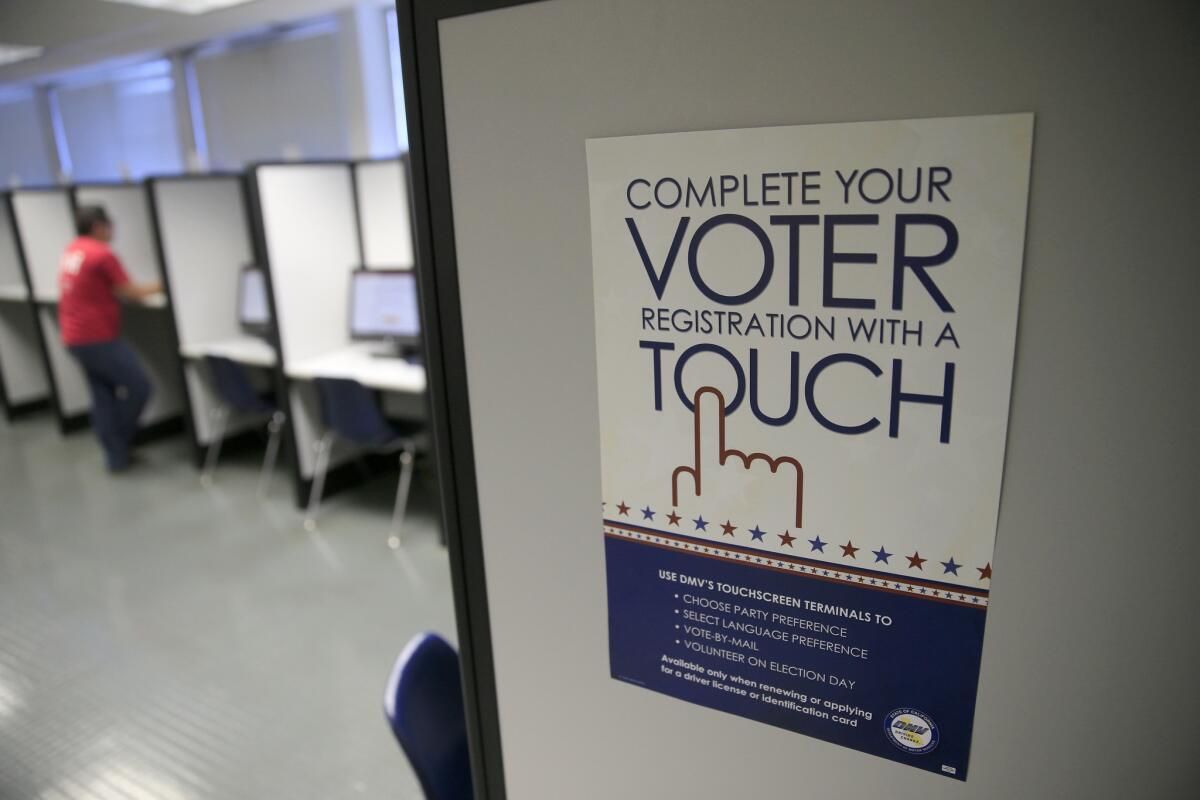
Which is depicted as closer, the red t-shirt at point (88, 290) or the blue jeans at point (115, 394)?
the red t-shirt at point (88, 290)

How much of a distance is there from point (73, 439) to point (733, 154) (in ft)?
19.3

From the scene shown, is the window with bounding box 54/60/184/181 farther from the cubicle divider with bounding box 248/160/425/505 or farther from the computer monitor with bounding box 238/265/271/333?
the cubicle divider with bounding box 248/160/425/505

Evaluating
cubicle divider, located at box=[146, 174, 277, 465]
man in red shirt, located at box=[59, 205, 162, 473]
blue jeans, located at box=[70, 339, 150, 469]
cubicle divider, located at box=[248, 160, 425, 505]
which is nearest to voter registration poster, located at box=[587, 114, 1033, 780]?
cubicle divider, located at box=[248, 160, 425, 505]

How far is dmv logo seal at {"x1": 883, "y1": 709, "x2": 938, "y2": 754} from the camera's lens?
2.51ft

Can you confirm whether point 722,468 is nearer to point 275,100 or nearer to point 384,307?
point 384,307

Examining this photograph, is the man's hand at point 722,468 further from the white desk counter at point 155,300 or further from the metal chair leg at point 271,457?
the white desk counter at point 155,300

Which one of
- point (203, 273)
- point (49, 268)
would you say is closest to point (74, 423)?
point (49, 268)

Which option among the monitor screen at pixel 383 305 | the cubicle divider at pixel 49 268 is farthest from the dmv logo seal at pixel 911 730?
the cubicle divider at pixel 49 268

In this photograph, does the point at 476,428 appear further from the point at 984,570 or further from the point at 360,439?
the point at 360,439

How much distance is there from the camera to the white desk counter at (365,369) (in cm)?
332

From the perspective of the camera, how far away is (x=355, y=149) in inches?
189

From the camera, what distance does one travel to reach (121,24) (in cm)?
470

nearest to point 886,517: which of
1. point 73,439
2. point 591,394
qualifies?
point 591,394

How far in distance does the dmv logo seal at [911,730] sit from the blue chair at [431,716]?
0.70 metres
